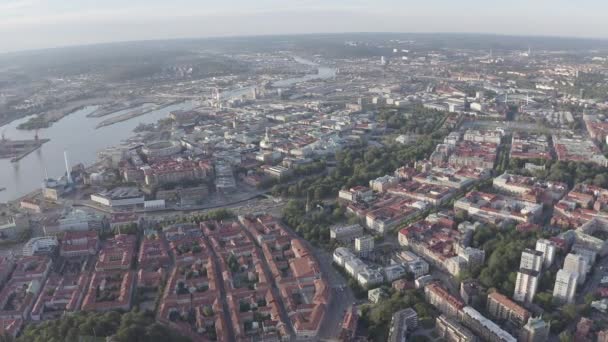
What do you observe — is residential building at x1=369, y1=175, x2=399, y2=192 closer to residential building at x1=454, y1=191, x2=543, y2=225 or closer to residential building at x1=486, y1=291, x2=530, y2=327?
residential building at x1=454, y1=191, x2=543, y2=225

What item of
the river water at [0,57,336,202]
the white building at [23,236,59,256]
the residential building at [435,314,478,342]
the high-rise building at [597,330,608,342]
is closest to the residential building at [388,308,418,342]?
the residential building at [435,314,478,342]

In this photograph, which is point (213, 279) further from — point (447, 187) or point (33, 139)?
point (33, 139)

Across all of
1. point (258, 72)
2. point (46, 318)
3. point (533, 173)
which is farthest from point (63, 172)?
point (258, 72)

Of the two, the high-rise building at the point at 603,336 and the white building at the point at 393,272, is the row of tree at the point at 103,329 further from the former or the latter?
the high-rise building at the point at 603,336

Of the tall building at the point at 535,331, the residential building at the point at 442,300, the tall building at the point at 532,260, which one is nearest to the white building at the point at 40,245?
the residential building at the point at 442,300

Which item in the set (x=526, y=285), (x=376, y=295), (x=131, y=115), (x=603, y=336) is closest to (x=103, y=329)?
(x=376, y=295)

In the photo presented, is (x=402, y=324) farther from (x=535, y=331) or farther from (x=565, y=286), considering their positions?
(x=565, y=286)
